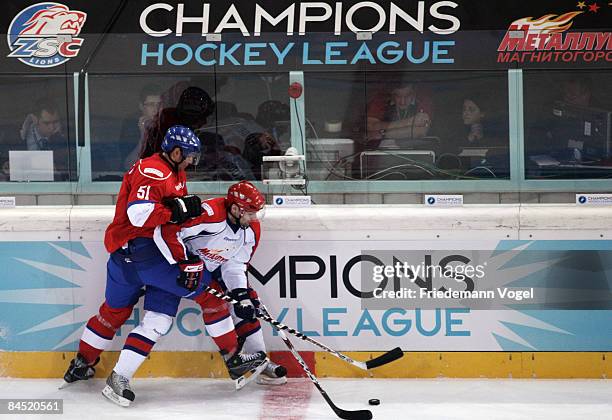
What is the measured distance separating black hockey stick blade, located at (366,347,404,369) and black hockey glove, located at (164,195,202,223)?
1036 mm

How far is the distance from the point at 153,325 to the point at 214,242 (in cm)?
46

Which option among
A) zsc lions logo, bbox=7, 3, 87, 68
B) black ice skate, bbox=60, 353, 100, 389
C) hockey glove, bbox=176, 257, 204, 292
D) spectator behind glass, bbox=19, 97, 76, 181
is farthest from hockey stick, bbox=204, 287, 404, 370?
zsc lions logo, bbox=7, 3, 87, 68

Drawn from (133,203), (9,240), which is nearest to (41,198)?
(9,240)

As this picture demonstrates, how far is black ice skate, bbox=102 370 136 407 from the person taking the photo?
4520 mm

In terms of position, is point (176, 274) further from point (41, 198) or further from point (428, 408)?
point (428, 408)

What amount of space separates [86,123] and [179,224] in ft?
2.55

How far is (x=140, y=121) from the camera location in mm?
4965

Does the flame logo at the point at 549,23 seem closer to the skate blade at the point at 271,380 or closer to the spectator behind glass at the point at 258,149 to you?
the spectator behind glass at the point at 258,149

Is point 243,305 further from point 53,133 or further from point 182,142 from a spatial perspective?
point 53,133

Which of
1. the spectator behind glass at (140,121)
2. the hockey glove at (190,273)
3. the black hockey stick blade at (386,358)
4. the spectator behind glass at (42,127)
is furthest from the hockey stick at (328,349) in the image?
the spectator behind glass at (42,127)

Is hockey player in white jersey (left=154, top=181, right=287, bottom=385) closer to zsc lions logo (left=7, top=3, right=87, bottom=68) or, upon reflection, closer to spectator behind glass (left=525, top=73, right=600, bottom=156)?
zsc lions logo (left=7, top=3, right=87, bottom=68)

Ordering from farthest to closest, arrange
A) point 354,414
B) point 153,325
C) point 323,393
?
point 153,325 → point 323,393 → point 354,414

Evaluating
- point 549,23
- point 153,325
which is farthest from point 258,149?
point 549,23

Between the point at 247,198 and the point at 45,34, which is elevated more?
the point at 45,34
